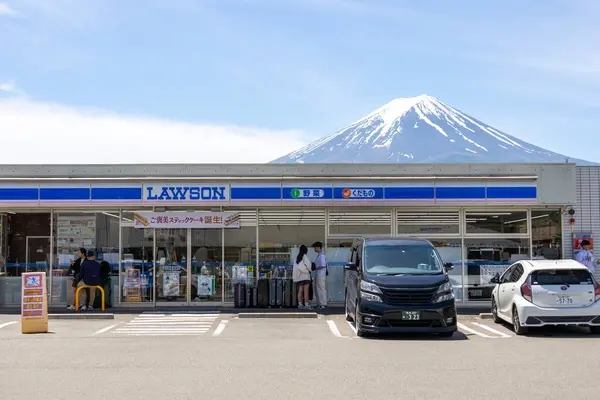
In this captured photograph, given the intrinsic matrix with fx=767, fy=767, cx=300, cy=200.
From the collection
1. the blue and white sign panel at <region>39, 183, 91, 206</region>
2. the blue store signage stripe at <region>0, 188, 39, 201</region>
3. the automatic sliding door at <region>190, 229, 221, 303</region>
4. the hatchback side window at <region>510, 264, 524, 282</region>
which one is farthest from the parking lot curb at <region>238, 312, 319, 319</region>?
the blue store signage stripe at <region>0, 188, 39, 201</region>

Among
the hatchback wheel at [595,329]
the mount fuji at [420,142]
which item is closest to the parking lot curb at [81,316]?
the hatchback wheel at [595,329]

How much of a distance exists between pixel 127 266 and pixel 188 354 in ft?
33.7

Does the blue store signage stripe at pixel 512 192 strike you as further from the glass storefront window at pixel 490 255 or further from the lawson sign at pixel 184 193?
the lawson sign at pixel 184 193

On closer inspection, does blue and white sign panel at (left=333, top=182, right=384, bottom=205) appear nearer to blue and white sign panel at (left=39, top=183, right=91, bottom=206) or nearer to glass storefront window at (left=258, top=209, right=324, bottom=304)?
glass storefront window at (left=258, top=209, right=324, bottom=304)

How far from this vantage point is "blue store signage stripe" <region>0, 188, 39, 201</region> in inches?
824

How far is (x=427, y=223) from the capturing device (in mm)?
21734

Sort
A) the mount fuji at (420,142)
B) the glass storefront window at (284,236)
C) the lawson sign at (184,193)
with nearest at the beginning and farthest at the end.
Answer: the lawson sign at (184,193) < the glass storefront window at (284,236) < the mount fuji at (420,142)

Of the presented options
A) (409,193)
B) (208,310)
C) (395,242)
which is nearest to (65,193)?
(208,310)

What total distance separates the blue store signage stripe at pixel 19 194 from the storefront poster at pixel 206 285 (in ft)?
16.5

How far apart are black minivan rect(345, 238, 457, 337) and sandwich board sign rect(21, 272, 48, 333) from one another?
624cm

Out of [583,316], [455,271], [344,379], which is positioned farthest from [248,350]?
[455,271]

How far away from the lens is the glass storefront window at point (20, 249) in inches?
856

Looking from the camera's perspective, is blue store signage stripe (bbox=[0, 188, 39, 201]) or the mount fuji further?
the mount fuji

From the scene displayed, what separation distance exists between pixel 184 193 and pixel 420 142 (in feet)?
367
